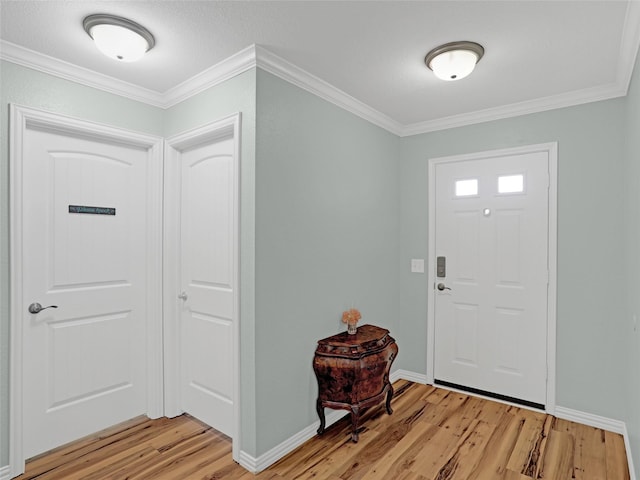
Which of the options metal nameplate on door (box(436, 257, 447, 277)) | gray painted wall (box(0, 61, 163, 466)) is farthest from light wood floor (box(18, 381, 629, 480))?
metal nameplate on door (box(436, 257, 447, 277))

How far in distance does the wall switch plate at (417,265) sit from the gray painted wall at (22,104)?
8.93 feet

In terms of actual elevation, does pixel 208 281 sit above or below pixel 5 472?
above

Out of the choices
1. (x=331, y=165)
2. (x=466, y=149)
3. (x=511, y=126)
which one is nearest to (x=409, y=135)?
(x=466, y=149)

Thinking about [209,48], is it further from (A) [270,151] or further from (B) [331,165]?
(B) [331,165]

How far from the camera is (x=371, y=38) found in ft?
6.88

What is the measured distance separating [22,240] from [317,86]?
A: 82.2 inches

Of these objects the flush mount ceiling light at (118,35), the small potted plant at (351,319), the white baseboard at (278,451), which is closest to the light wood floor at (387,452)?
the white baseboard at (278,451)

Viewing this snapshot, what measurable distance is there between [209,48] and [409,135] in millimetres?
2150

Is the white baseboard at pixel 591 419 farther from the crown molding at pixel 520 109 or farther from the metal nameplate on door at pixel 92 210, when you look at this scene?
the metal nameplate on door at pixel 92 210

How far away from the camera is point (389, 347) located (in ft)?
9.37

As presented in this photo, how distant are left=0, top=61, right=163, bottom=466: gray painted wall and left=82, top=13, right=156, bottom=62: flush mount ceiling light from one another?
587 millimetres

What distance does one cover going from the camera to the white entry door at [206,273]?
2.59 meters

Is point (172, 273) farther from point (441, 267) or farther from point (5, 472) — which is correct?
point (441, 267)

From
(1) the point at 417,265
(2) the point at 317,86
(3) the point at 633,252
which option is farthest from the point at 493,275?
(2) the point at 317,86
